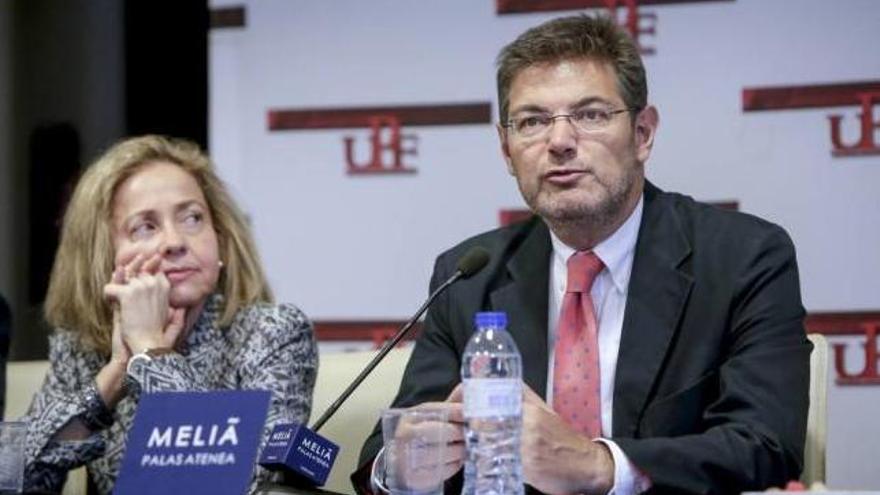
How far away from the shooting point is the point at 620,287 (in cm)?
286

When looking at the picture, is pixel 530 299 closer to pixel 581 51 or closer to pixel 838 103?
pixel 581 51

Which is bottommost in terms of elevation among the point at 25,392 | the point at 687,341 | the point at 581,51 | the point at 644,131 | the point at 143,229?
the point at 25,392

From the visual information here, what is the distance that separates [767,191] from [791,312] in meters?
1.10

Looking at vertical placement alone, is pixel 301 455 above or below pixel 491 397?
below

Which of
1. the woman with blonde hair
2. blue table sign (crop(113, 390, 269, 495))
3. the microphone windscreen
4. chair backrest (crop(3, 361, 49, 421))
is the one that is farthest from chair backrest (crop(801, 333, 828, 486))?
chair backrest (crop(3, 361, 49, 421))

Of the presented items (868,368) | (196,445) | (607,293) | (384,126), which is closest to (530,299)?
(607,293)

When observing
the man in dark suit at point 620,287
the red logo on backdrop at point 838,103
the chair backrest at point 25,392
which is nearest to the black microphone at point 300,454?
the man in dark suit at point 620,287

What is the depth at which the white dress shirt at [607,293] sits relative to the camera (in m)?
2.80

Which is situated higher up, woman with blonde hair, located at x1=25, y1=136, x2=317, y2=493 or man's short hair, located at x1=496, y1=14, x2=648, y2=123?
man's short hair, located at x1=496, y1=14, x2=648, y2=123

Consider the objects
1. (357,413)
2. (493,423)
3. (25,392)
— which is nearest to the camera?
(493,423)

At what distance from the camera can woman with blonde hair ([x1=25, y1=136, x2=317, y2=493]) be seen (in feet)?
10.2

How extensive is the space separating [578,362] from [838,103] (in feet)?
4.28

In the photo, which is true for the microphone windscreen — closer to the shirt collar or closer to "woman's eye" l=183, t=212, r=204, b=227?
the shirt collar

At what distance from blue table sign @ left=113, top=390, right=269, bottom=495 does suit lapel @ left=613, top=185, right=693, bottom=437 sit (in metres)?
0.80
